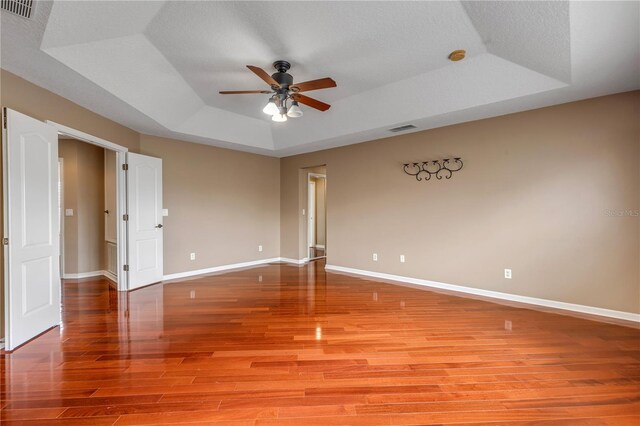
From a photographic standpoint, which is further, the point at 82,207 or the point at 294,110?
the point at 82,207

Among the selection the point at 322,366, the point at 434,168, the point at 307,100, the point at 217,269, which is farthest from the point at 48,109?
the point at 434,168

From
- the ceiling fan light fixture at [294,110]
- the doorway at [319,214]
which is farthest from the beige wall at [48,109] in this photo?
the doorway at [319,214]

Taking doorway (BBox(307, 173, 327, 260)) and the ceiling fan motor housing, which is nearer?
the ceiling fan motor housing

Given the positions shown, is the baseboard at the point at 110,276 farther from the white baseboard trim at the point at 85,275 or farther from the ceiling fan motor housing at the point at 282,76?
the ceiling fan motor housing at the point at 282,76

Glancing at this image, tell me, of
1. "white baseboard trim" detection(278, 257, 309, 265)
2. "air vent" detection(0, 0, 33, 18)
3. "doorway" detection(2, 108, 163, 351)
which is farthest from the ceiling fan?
"white baseboard trim" detection(278, 257, 309, 265)

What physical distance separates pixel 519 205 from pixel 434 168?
4.07ft

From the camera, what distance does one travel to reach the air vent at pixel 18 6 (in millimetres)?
1933

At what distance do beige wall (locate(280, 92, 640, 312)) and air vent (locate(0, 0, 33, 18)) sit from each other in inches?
171

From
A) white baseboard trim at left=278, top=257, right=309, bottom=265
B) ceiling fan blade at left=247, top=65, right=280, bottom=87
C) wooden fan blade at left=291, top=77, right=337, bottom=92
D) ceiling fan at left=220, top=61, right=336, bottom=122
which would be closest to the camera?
ceiling fan blade at left=247, top=65, right=280, bottom=87

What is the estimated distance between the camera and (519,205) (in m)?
3.77

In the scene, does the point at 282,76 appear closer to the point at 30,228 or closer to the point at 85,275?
the point at 30,228

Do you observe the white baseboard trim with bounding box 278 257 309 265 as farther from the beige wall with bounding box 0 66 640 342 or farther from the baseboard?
the baseboard

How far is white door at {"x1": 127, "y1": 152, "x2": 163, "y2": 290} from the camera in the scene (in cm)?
433

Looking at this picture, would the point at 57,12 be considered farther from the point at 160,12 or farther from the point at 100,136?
the point at 100,136
